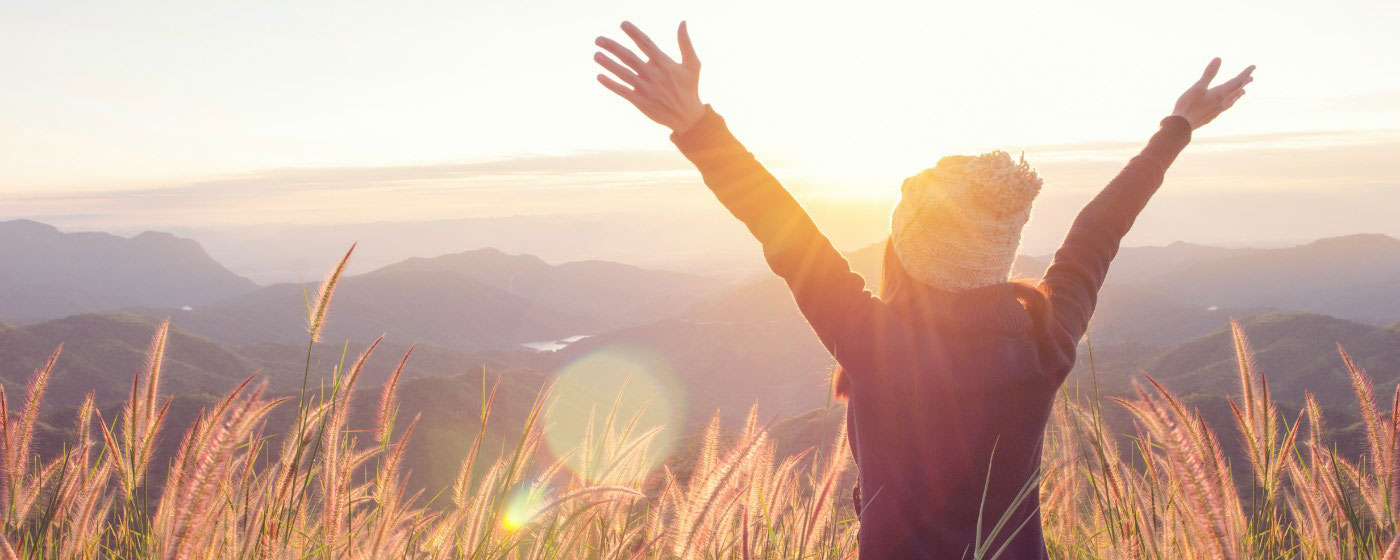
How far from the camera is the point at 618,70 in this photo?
5.96 feet

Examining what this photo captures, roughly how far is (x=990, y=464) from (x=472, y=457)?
62.1 inches

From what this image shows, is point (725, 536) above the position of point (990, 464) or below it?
below

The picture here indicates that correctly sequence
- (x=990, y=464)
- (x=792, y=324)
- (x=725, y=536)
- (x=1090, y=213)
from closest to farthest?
(x=990, y=464) → (x=1090, y=213) → (x=725, y=536) → (x=792, y=324)

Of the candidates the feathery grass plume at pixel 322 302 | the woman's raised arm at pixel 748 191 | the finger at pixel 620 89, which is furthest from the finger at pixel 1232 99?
the feathery grass plume at pixel 322 302

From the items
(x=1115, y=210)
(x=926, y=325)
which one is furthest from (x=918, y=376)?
Answer: (x=1115, y=210)

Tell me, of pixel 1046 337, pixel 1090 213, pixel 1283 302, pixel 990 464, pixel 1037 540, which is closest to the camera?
pixel 990 464

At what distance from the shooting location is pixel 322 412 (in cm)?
233

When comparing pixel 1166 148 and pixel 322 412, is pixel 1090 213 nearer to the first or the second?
pixel 1166 148

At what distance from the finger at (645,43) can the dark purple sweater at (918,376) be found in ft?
0.60

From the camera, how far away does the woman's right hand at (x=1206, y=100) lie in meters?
2.89

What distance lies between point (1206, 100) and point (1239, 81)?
0.19 metres

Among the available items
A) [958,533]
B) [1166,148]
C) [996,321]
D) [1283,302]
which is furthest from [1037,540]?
[1283,302]

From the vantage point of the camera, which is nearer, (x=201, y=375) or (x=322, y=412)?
(x=322, y=412)

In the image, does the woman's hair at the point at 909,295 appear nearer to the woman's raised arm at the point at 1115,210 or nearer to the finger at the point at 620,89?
the woman's raised arm at the point at 1115,210
